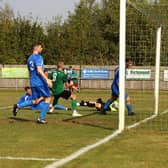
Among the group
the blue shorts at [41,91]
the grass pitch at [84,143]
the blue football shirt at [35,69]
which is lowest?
the grass pitch at [84,143]

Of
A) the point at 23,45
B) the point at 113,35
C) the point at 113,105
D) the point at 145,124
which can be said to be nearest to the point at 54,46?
the point at 23,45

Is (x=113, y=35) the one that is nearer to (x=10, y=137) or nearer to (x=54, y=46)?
(x=54, y=46)

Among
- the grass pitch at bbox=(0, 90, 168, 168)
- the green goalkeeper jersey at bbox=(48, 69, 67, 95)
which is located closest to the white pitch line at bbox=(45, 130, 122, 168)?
the grass pitch at bbox=(0, 90, 168, 168)

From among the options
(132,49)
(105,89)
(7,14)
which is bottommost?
(105,89)

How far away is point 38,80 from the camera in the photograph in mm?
13953

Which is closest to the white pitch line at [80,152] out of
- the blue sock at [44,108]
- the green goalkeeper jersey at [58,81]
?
the blue sock at [44,108]

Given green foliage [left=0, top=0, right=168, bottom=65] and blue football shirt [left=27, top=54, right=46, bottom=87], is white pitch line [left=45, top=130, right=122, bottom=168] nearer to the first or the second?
blue football shirt [left=27, top=54, right=46, bottom=87]

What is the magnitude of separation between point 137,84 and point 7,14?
1240 inches

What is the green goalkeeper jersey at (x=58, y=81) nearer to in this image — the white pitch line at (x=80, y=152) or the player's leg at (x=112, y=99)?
the player's leg at (x=112, y=99)

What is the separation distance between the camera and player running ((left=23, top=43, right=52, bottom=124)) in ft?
45.0

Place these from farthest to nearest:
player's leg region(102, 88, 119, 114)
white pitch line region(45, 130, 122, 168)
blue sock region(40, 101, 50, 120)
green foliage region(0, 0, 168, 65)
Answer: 1. green foliage region(0, 0, 168, 65)
2. player's leg region(102, 88, 119, 114)
3. blue sock region(40, 101, 50, 120)
4. white pitch line region(45, 130, 122, 168)

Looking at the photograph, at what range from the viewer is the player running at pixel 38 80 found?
13719mm

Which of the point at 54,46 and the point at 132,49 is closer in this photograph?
the point at 132,49

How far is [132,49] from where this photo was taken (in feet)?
56.7
